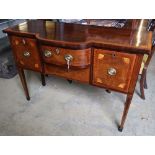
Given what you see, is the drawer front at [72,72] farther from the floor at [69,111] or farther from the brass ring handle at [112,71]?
the floor at [69,111]

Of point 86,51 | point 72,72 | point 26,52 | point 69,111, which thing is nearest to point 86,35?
point 86,51

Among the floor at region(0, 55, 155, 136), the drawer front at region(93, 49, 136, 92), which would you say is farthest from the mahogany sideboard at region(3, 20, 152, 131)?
the floor at region(0, 55, 155, 136)

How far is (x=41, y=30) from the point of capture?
1.35 metres

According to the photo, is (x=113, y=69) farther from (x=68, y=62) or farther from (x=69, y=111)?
(x=69, y=111)

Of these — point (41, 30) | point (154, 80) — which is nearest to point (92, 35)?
point (41, 30)

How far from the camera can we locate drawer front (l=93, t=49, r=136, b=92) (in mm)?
1076

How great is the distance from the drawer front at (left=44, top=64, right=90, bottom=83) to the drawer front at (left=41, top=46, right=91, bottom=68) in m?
0.07

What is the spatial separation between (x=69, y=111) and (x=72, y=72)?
0.52m

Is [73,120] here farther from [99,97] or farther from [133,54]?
[133,54]

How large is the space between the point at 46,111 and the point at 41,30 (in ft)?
2.46

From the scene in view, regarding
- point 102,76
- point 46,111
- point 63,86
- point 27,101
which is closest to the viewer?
point 102,76

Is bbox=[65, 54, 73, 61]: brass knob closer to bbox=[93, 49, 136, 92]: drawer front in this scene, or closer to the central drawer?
the central drawer

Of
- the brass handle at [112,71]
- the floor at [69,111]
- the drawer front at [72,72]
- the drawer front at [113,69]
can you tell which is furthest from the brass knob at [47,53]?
the floor at [69,111]

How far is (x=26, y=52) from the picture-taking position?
4.52ft
